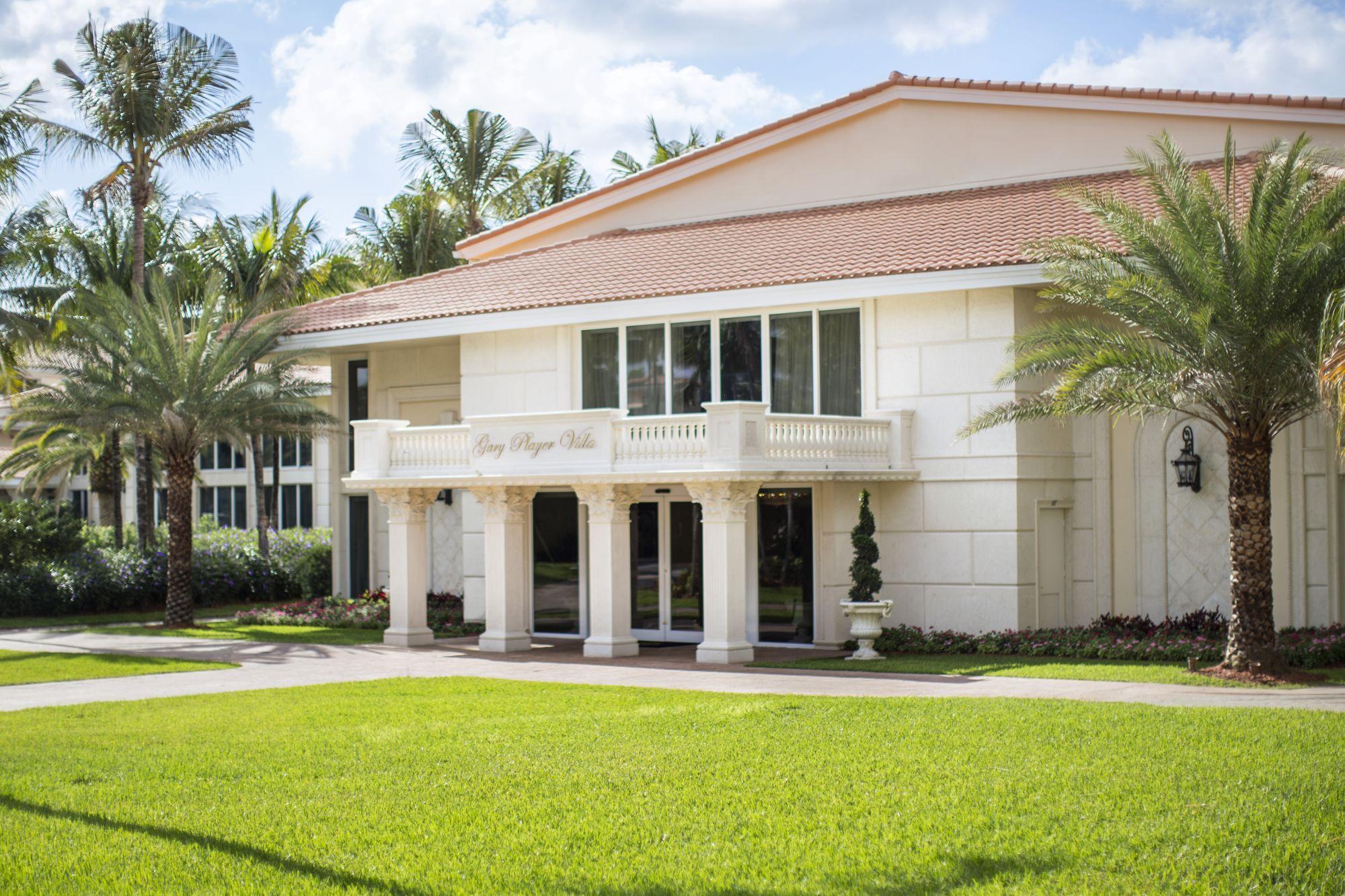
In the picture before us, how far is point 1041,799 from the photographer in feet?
35.0

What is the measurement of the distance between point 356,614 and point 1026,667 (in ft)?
51.4

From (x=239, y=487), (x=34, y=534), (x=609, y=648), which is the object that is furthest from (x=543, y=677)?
(x=239, y=487)

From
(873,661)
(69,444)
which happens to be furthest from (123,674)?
(69,444)

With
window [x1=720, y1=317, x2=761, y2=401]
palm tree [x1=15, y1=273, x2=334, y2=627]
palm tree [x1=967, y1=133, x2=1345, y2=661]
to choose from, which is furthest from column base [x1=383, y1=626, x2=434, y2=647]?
palm tree [x1=967, y1=133, x2=1345, y2=661]

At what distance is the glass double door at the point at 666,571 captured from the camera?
86.6 ft

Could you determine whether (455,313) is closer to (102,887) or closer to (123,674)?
(123,674)

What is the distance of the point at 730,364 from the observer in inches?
1022

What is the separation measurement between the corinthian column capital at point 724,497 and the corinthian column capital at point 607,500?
146 centimetres

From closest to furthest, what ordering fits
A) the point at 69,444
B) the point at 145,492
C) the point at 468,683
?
1. the point at 468,683
2. the point at 145,492
3. the point at 69,444

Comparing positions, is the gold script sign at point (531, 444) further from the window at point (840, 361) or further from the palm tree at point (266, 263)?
the palm tree at point (266, 263)

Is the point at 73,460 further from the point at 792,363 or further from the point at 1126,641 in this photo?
the point at 1126,641

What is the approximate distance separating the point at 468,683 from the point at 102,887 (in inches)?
424

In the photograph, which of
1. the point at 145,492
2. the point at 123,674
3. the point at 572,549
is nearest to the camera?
the point at 123,674

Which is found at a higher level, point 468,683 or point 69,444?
point 69,444
